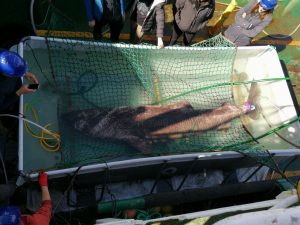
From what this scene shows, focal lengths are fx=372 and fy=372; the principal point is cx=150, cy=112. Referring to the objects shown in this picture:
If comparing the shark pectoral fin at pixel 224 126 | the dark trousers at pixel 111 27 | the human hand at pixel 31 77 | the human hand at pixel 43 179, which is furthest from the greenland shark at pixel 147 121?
the dark trousers at pixel 111 27

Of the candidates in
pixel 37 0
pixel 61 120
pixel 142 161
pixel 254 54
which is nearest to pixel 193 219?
pixel 142 161

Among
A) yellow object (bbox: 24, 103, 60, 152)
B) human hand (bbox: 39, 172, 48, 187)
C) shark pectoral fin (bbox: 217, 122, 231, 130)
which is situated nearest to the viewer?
human hand (bbox: 39, 172, 48, 187)

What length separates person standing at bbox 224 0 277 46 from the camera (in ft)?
19.2

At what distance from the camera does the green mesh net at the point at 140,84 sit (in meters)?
5.22

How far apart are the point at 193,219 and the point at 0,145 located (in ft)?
9.07

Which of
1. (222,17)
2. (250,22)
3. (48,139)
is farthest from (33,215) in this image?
(222,17)

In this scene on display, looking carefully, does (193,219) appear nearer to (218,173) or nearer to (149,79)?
(218,173)

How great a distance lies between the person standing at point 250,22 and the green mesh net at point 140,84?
0.27 m

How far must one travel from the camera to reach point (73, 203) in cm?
500

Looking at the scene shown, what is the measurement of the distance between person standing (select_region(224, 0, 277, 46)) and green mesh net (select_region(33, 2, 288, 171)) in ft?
0.90

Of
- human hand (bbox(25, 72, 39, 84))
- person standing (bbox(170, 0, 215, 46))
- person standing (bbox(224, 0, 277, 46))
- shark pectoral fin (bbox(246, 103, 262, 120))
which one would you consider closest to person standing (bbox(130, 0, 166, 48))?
person standing (bbox(170, 0, 215, 46))

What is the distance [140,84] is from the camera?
5840 mm

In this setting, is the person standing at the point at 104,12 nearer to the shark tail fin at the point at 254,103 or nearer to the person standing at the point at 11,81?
the person standing at the point at 11,81

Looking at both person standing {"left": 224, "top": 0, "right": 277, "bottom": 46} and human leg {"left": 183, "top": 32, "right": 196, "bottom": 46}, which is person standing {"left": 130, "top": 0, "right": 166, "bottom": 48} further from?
person standing {"left": 224, "top": 0, "right": 277, "bottom": 46}
